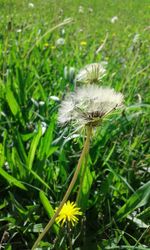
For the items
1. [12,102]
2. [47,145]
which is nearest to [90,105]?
[47,145]

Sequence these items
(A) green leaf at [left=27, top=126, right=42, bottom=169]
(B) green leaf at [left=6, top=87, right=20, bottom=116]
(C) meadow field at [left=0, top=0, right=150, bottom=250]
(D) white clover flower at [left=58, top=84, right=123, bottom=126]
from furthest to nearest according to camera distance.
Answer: (B) green leaf at [left=6, top=87, right=20, bottom=116], (A) green leaf at [left=27, top=126, right=42, bottom=169], (C) meadow field at [left=0, top=0, right=150, bottom=250], (D) white clover flower at [left=58, top=84, right=123, bottom=126]

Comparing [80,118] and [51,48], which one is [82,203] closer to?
[80,118]

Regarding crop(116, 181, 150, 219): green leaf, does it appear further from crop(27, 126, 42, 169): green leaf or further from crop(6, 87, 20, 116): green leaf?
crop(6, 87, 20, 116): green leaf

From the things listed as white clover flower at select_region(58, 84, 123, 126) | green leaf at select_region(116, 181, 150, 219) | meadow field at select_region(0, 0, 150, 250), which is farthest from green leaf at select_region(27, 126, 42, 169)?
white clover flower at select_region(58, 84, 123, 126)

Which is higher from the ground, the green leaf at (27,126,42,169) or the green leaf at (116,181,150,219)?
the green leaf at (27,126,42,169)

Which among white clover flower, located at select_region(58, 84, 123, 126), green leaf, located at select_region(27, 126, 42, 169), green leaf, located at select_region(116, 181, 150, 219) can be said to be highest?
white clover flower, located at select_region(58, 84, 123, 126)

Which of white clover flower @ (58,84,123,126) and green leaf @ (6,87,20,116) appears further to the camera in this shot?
green leaf @ (6,87,20,116)
